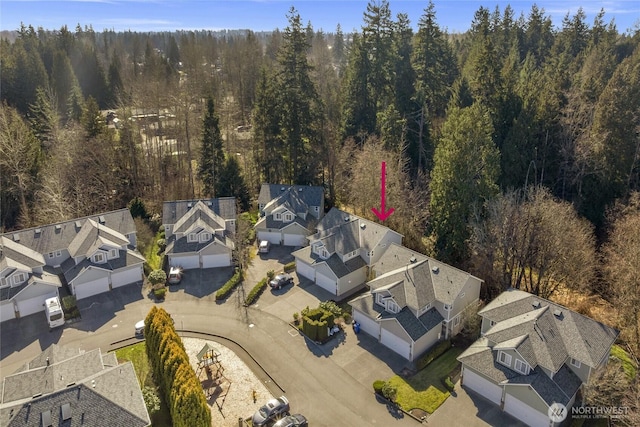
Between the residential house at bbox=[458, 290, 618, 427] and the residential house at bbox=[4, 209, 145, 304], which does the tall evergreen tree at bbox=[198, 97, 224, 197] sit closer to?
the residential house at bbox=[4, 209, 145, 304]

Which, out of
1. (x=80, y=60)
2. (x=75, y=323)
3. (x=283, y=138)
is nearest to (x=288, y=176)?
(x=283, y=138)

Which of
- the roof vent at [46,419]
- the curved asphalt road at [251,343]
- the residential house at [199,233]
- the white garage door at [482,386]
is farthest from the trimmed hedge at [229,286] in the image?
the white garage door at [482,386]

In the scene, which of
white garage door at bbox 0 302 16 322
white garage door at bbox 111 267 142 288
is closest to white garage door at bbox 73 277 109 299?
white garage door at bbox 111 267 142 288

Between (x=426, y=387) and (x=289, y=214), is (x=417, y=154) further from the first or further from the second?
(x=426, y=387)

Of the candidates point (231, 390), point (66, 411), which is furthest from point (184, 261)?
point (66, 411)

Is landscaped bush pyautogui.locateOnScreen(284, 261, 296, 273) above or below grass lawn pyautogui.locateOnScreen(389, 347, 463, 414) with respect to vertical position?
above

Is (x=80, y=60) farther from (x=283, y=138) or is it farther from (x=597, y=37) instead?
(x=597, y=37)
